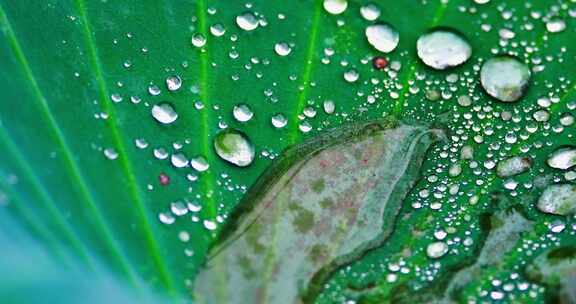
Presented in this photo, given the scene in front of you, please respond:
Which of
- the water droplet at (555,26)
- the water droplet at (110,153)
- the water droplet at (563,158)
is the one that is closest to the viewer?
the water droplet at (555,26)

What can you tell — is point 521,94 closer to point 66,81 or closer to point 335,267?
point 335,267

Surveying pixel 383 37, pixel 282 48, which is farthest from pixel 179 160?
pixel 383 37

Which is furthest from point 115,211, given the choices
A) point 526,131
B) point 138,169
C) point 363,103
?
point 526,131

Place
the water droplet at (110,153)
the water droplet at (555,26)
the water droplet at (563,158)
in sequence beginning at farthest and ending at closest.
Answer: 1. the water droplet at (110,153)
2. the water droplet at (563,158)
3. the water droplet at (555,26)

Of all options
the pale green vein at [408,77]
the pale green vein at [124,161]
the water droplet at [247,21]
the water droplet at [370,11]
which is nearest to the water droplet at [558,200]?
the pale green vein at [408,77]

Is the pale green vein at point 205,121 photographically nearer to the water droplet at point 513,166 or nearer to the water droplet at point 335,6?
the water droplet at point 335,6

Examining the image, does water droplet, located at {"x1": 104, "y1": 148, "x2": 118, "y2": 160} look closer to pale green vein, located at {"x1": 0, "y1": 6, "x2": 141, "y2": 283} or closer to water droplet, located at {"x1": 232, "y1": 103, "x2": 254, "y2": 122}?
pale green vein, located at {"x1": 0, "y1": 6, "x2": 141, "y2": 283}
